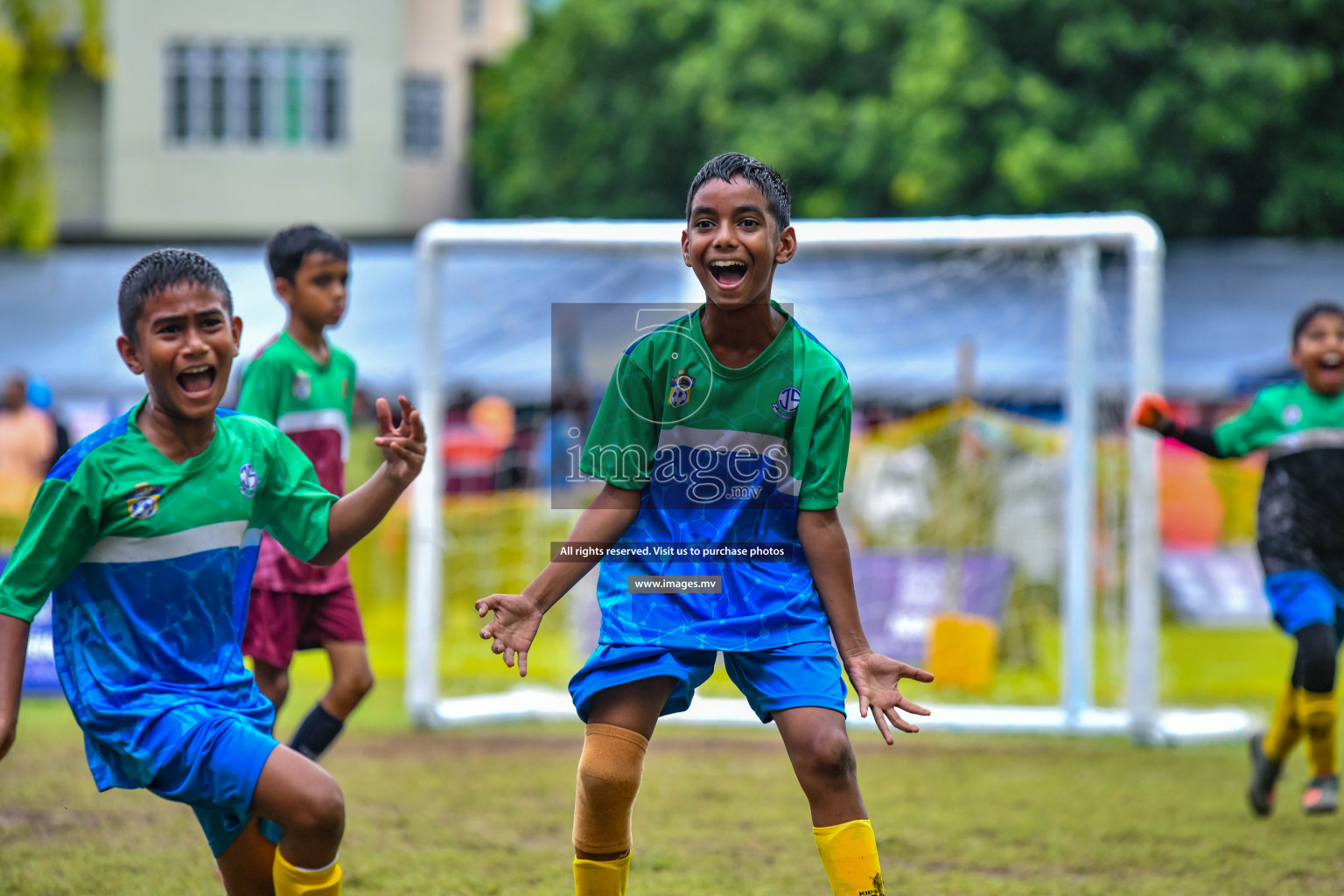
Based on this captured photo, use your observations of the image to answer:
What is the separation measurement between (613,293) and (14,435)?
7.74 m

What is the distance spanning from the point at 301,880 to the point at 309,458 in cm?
220

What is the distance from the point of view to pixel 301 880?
3227 mm

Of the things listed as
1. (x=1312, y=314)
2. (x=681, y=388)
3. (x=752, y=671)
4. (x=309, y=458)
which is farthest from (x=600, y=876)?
(x=1312, y=314)

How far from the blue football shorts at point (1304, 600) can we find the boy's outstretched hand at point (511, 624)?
3592 millimetres

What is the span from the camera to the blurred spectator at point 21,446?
39.4 ft

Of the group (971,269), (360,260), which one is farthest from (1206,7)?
(360,260)

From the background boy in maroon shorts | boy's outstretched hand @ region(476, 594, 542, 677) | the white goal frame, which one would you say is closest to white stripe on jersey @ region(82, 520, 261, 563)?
boy's outstretched hand @ region(476, 594, 542, 677)

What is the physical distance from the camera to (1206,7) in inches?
661

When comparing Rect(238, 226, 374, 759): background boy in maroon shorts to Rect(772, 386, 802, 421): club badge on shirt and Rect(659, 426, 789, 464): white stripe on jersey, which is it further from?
Rect(772, 386, 802, 421): club badge on shirt

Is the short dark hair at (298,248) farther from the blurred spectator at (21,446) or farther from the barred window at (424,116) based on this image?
the barred window at (424,116)

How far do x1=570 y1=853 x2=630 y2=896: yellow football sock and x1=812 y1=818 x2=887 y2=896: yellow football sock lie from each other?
0.46m

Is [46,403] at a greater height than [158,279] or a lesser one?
greater

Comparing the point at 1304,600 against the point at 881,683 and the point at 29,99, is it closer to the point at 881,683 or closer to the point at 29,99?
the point at 881,683

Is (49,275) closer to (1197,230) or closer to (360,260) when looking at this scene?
(360,260)
